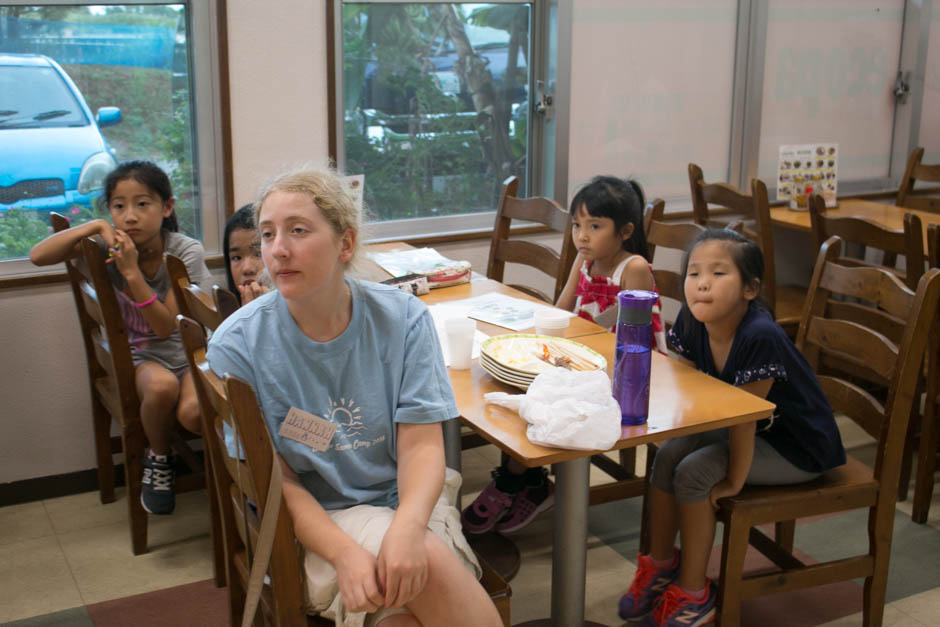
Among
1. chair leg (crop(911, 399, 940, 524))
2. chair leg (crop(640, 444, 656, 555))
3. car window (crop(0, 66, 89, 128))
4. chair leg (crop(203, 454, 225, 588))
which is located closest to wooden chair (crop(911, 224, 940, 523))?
chair leg (crop(911, 399, 940, 524))

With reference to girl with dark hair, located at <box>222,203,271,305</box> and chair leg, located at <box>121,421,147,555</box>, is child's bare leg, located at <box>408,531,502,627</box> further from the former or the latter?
chair leg, located at <box>121,421,147,555</box>

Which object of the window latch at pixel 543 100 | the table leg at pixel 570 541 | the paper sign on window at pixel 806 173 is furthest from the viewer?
the paper sign on window at pixel 806 173

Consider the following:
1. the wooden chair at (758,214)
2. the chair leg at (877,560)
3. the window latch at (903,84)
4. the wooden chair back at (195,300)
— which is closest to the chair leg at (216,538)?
the wooden chair back at (195,300)

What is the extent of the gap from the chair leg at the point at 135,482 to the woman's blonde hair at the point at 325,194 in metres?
1.21

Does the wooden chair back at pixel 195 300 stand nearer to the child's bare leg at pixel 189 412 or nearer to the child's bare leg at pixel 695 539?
the child's bare leg at pixel 189 412

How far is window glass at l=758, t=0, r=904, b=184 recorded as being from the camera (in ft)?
13.7

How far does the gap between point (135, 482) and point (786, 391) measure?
1763 mm

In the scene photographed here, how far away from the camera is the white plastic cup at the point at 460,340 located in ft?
6.85

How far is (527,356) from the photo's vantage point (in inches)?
81.8

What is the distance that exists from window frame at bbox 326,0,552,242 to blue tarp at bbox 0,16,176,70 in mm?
521

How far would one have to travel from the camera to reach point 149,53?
10.1ft

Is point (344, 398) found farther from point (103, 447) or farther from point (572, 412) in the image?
point (103, 447)

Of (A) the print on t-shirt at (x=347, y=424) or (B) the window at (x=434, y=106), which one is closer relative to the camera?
(A) the print on t-shirt at (x=347, y=424)

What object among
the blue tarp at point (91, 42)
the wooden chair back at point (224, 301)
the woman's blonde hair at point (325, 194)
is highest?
the blue tarp at point (91, 42)
